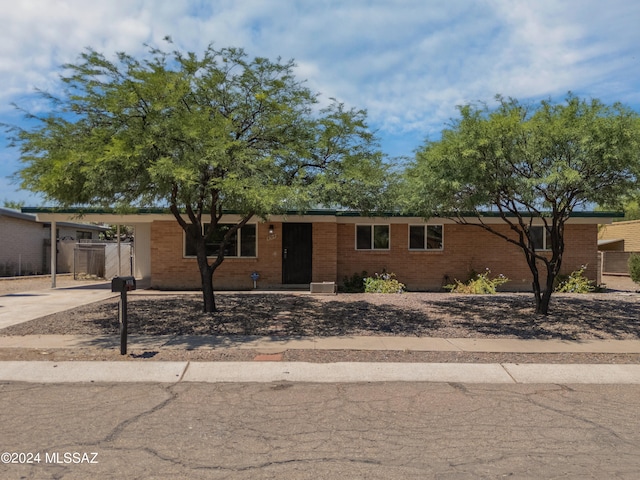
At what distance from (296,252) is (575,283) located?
9.88 metres

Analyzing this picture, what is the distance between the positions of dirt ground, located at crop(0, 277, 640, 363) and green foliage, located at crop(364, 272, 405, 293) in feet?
5.51

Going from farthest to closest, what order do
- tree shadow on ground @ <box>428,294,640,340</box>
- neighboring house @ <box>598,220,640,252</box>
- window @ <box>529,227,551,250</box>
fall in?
neighboring house @ <box>598,220,640,252</box>
window @ <box>529,227,551,250</box>
tree shadow on ground @ <box>428,294,640,340</box>

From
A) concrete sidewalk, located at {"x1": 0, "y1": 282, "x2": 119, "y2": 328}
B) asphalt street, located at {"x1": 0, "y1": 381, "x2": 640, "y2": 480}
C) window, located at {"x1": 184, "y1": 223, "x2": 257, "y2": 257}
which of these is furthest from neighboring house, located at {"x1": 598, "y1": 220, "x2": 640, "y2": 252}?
concrete sidewalk, located at {"x1": 0, "y1": 282, "x2": 119, "y2": 328}

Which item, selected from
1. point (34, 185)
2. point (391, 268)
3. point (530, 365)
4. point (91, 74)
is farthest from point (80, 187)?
point (391, 268)

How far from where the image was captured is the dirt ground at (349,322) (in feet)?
27.4

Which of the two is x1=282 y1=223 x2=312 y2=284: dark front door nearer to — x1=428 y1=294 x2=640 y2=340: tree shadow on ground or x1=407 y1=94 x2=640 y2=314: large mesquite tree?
x1=428 y1=294 x2=640 y2=340: tree shadow on ground

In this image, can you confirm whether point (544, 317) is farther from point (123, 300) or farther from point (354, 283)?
point (123, 300)

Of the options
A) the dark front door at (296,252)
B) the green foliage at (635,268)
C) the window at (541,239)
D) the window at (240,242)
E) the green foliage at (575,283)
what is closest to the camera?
the green foliage at (575,283)

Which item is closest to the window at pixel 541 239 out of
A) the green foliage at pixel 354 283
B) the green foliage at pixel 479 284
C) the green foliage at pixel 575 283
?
the green foliage at pixel 575 283

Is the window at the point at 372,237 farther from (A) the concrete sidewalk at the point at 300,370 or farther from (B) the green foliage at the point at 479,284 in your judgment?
(A) the concrete sidewalk at the point at 300,370

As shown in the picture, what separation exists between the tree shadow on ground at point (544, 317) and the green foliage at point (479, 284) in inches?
55.1

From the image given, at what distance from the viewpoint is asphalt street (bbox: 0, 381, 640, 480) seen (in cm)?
423

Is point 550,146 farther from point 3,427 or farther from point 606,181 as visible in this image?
point 3,427

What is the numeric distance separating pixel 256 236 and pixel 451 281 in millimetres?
7200
